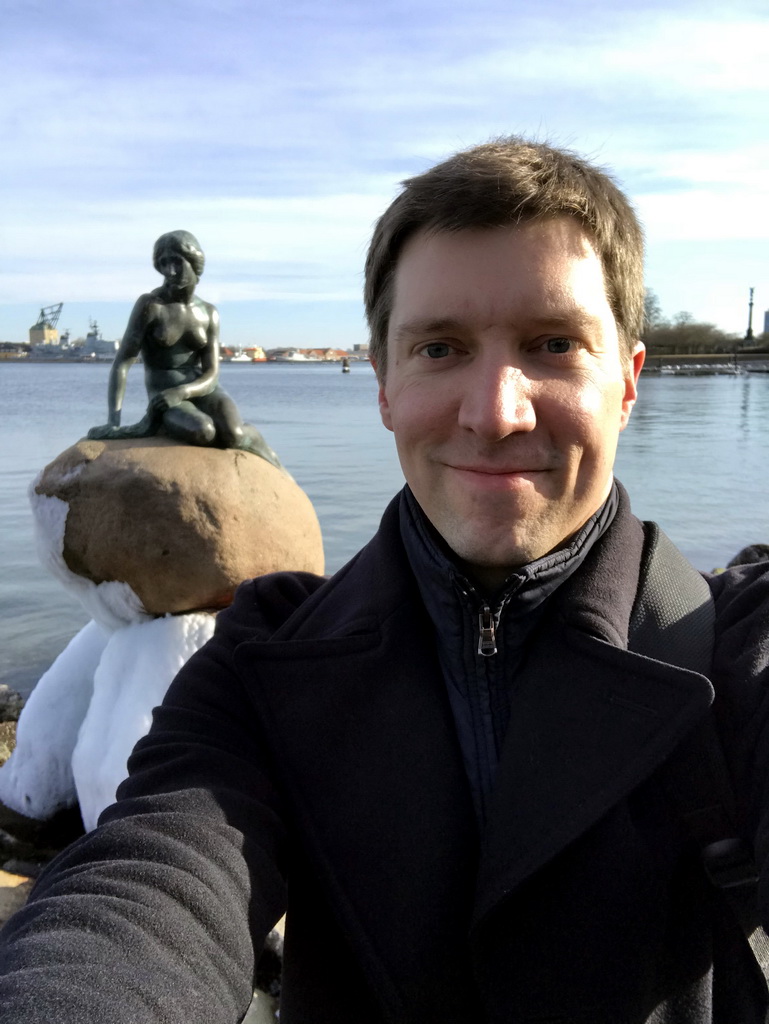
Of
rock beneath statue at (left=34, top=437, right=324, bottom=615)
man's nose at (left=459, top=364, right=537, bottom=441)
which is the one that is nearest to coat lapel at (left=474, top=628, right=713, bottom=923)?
man's nose at (left=459, top=364, right=537, bottom=441)

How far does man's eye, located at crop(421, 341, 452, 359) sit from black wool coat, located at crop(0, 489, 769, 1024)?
404mm

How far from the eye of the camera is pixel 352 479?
15.5m

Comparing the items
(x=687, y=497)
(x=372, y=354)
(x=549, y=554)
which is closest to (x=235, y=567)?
(x=372, y=354)

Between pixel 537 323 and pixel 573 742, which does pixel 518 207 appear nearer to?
pixel 537 323

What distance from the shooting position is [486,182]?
149 centimetres

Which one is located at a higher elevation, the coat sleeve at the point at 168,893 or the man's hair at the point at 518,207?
the man's hair at the point at 518,207

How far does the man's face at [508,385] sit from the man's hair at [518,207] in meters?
0.03

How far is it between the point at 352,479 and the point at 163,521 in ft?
37.3

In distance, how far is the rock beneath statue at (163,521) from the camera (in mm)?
4148

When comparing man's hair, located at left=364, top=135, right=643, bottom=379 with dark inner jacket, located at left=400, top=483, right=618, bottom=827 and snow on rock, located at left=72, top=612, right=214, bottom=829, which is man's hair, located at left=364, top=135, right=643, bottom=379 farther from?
snow on rock, located at left=72, top=612, right=214, bottom=829

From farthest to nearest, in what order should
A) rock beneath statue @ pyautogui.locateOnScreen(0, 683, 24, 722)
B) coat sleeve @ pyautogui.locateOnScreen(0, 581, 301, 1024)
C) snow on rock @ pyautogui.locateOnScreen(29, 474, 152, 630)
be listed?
rock beneath statue @ pyautogui.locateOnScreen(0, 683, 24, 722) → snow on rock @ pyautogui.locateOnScreen(29, 474, 152, 630) → coat sleeve @ pyautogui.locateOnScreen(0, 581, 301, 1024)

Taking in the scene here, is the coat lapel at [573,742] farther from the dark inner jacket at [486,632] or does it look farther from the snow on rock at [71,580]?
the snow on rock at [71,580]

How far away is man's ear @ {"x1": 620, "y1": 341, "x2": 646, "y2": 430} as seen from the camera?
168cm

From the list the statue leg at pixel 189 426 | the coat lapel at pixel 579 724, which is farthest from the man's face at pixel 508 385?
the statue leg at pixel 189 426
